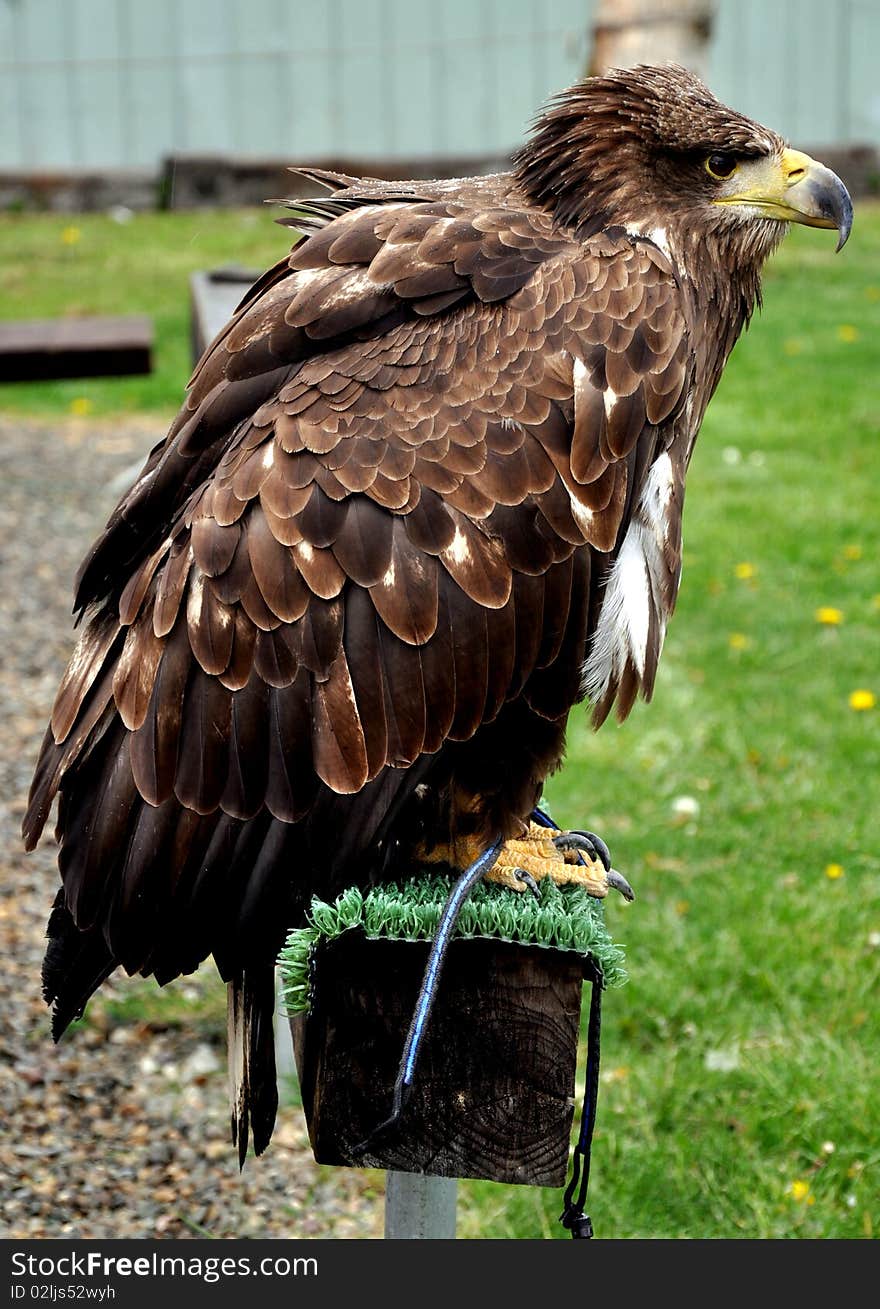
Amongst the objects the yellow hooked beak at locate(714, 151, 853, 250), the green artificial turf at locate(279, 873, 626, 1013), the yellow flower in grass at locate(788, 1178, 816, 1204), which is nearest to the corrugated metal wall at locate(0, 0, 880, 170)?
the yellow hooked beak at locate(714, 151, 853, 250)

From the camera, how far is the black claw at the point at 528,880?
247 centimetres

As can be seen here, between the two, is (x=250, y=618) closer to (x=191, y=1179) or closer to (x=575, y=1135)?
(x=191, y=1179)

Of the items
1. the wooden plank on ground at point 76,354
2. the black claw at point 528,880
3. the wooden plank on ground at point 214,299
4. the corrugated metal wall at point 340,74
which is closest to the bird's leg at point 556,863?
the black claw at point 528,880

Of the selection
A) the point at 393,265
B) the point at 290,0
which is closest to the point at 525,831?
the point at 393,265

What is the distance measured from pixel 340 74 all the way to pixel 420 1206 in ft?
46.3

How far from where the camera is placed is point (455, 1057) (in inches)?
85.1

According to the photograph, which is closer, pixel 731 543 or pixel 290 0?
pixel 731 543

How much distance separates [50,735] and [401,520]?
718mm

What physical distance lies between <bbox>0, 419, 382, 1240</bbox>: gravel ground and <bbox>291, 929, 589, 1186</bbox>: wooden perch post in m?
1.32

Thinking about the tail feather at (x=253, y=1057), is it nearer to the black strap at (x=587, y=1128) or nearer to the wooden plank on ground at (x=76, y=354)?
the black strap at (x=587, y=1128)

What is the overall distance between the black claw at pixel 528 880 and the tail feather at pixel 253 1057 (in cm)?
43

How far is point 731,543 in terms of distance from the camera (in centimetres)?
702

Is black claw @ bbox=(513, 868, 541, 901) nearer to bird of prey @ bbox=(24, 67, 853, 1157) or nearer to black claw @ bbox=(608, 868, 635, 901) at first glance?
bird of prey @ bbox=(24, 67, 853, 1157)

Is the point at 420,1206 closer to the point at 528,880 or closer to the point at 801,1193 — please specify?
the point at 528,880
